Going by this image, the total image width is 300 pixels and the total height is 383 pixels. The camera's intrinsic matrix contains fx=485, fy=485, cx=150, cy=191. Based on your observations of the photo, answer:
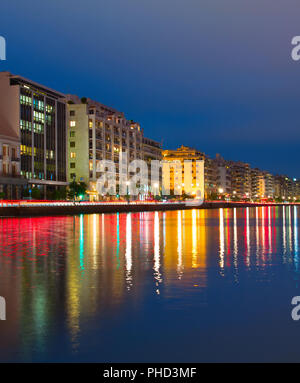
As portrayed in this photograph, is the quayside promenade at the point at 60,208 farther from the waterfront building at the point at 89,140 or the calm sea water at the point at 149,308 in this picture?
the calm sea water at the point at 149,308

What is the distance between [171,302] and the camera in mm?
9523

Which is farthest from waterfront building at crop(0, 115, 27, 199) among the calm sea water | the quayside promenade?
the calm sea water

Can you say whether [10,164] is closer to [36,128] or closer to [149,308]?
[36,128]

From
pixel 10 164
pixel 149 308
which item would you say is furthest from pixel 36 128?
pixel 149 308

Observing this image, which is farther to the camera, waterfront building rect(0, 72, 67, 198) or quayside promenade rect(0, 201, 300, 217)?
waterfront building rect(0, 72, 67, 198)

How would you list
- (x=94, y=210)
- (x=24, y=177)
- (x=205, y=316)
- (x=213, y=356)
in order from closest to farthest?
(x=213, y=356) < (x=205, y=316) < (x=94, y=210) < (x=24, y=177)

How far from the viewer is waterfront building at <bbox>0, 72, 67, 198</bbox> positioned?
9088cm

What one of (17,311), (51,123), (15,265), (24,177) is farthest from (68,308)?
(51,123)

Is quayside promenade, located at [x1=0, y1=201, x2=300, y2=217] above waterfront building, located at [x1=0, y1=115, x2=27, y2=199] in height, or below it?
below

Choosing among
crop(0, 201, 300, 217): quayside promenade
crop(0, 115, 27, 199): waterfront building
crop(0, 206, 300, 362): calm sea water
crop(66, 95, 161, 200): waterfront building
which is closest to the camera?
crop(0, 206, 300, 362): calm sea water

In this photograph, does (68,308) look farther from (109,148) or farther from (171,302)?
(109,148)

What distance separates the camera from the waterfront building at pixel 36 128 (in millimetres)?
90875

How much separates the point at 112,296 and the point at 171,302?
1335 mm

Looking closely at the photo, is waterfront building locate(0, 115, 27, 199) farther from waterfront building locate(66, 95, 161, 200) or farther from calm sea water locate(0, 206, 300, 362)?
calm sea water locate(0, 206, 300, 362)
